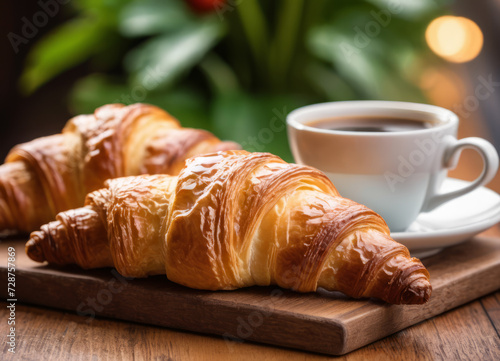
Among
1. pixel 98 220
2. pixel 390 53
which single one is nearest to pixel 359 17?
pixel 390 53

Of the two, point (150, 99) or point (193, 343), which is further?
point (150, 99)

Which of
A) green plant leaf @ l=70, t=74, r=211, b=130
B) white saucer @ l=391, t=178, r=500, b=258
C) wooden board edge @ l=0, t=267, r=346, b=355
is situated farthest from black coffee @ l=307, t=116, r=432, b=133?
green plant leaf @ l=70, t=74, r=211, b=130

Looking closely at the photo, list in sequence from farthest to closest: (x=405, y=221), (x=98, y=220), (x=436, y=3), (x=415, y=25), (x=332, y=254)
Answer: (x=415, y=25) → (x=436, y=3) → (x=405, y=221) → (x=98, y=220) → (x=332, y=254)

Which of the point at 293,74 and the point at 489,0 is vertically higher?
the point at 489,0

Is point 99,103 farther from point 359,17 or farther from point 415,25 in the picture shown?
point 415,25

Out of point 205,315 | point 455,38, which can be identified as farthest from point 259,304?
point 455,38

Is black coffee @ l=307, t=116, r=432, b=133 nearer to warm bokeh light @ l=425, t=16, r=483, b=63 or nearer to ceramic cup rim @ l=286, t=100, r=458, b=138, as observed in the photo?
ceramic cup rim @ l=286, t=100, r=458, b=138

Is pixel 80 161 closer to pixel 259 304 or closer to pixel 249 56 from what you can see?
pixel 259 304
